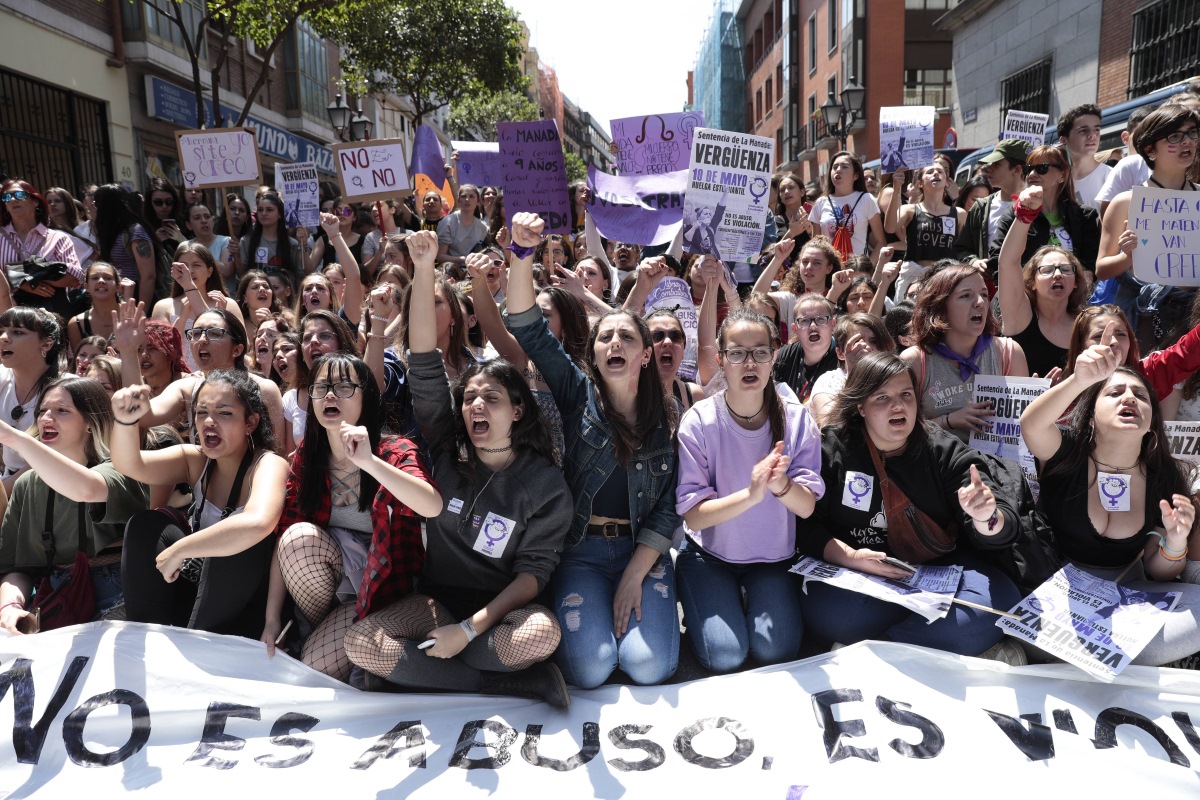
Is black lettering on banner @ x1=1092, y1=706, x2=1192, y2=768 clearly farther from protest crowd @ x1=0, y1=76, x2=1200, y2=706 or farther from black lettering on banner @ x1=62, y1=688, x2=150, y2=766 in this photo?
black lettering on banner @ x1=62, y1=688, x2=150, y2=766

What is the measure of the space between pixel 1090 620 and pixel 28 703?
359cm

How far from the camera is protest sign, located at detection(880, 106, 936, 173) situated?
7.43 m

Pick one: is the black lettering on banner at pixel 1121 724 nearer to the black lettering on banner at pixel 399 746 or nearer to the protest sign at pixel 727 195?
the black lettering on banner at pixel 399 746

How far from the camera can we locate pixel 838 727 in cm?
270

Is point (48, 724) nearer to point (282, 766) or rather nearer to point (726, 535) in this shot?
point (282, 766)

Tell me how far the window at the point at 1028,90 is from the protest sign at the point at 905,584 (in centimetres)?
1562

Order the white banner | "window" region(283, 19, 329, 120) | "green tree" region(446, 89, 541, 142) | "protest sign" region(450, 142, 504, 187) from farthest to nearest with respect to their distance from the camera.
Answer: "green tree" region(446, 89, 541, 142), "window" region(283, 19, 329, 120), "protest sign" region(450, 142, 504, 187), the white banner

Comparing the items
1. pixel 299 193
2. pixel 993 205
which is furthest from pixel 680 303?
pixel 299 193

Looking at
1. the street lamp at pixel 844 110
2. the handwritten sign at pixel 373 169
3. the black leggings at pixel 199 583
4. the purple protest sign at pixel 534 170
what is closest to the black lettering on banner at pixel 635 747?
the black leggings at pixel 199 583

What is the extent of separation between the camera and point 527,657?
2939 millimetres

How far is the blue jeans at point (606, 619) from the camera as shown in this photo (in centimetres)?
302

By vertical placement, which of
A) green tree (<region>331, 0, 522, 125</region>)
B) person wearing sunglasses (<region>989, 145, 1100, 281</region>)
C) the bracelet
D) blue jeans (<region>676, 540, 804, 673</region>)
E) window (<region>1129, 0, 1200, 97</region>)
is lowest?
blue jeans (<region>676, 540, 804, 673</region>)

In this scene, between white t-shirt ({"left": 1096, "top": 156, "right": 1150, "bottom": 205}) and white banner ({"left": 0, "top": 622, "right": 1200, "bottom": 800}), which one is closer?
white banner ({"left": 0, "top": 622, "right": 1200, "bottom": 800})

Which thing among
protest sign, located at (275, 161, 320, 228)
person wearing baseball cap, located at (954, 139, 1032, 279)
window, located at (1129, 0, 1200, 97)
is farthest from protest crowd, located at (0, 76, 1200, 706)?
window, located at (1129, 0, 1200, 97)
